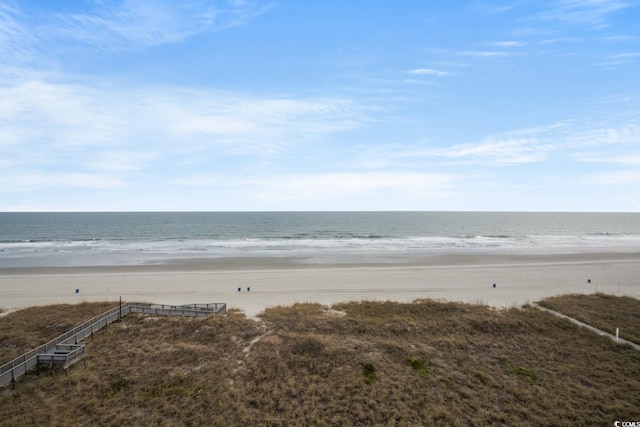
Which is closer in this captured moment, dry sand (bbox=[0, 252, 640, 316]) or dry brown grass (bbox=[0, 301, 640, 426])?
dry brown grass (bbox=[0, 301, 640, 426])

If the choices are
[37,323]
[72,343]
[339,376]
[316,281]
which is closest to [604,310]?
[339,376]

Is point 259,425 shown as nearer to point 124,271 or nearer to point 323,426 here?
point 323,426

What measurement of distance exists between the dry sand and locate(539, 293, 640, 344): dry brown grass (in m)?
2.60

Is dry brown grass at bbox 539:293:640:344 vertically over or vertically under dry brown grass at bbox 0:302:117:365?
over

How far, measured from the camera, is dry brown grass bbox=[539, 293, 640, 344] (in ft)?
70.2

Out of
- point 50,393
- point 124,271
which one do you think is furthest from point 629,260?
point 124,271

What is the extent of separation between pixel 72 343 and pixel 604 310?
3648 cm

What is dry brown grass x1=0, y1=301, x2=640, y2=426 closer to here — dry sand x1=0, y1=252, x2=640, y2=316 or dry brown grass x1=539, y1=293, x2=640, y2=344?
dry brown grass x1=539, y1=293, x2=640, y2=344

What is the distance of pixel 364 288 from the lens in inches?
1308

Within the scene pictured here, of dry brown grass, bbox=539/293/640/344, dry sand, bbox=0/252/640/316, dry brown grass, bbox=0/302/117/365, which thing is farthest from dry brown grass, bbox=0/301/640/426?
dry sand, bbox=0/252/640/316

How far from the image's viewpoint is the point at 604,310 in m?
24.9

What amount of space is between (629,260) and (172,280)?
65.8 m

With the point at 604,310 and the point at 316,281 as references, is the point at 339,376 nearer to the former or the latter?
the point at 316,281

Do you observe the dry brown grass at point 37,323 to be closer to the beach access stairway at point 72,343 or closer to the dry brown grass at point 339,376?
the beach access stairway at point 72,343
